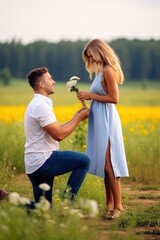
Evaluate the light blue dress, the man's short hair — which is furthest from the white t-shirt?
the light blue dress

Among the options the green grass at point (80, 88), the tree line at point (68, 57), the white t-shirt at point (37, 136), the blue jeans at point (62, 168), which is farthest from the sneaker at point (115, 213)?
the tree line at point (68, 57)

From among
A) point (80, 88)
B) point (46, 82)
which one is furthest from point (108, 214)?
point (80, 88)

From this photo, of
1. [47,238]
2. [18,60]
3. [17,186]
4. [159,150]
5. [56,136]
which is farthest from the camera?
[18,60]

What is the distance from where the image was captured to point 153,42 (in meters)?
41.7

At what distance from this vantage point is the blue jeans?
5.97 metres

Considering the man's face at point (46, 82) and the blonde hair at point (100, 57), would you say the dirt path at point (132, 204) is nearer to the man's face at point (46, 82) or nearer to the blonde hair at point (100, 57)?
the man's face at point (46, 82)

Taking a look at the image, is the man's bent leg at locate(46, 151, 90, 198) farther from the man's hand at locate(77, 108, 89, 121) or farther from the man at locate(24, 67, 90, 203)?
the man's hand at locate(77, 108, 89, 121)

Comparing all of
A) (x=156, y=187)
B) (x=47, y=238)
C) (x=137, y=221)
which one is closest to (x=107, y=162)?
(x=137, y=221)

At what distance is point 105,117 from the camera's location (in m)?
6.53

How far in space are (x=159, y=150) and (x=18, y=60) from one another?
27.5m

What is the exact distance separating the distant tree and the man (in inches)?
1215

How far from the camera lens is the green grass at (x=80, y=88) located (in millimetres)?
34812

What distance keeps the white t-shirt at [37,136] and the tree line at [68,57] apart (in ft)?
89.5

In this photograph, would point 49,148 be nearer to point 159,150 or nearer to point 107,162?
point 107,162
